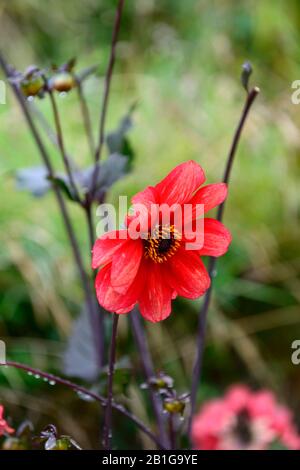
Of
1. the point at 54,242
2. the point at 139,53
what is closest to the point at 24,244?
the point at 54,242

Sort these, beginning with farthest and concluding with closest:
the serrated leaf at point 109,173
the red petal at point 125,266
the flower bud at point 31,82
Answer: the serrated leaf at point 109,173
the flower bud at point 31,82
the red petal at point 125,266

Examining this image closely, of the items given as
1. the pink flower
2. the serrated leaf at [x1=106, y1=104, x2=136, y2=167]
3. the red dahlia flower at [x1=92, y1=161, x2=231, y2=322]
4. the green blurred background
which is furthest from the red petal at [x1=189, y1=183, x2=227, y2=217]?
the pink flower

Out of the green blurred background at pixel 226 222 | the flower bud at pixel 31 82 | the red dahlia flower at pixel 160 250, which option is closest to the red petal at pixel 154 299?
the red dahlia flower at pixel 160 250

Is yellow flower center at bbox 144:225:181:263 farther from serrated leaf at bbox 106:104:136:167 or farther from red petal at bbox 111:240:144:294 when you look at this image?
serrated leaf at bbox 106:104:136:167

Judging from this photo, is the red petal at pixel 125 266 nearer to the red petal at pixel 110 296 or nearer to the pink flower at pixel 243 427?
the red petal at pixel 110 296

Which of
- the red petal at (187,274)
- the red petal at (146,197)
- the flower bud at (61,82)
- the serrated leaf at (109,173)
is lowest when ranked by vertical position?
the red petal at (187,274)
